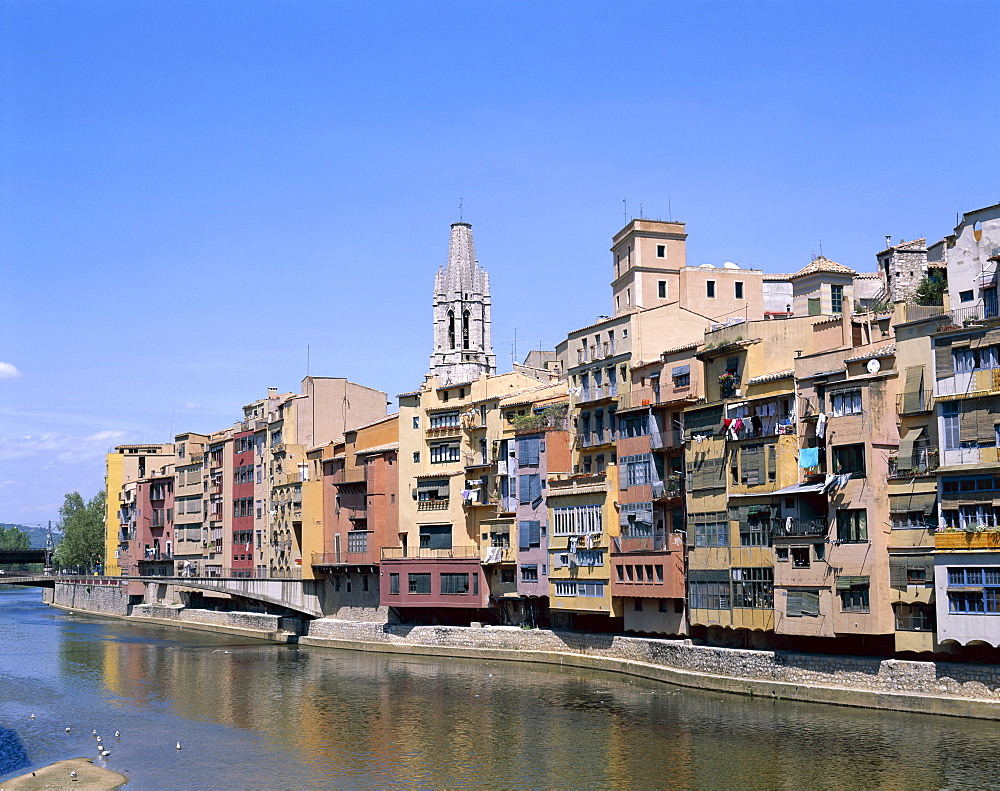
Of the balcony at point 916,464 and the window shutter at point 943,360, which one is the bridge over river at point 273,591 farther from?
the window shutter at point 943,360

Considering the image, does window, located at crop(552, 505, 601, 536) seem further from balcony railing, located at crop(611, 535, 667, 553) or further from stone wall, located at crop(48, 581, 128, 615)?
stone wall, located at crop(48, 581, 128, 615)

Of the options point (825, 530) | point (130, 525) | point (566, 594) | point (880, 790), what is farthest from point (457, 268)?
point (880, 790)

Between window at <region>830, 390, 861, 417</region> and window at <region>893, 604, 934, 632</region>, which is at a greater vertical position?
window at <region>830, 390, 861, 417</region>

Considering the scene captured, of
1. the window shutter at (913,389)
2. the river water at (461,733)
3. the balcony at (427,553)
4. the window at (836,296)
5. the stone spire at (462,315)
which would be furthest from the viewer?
the stone spire at (462,315)

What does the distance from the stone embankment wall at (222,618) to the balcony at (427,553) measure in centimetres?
1251

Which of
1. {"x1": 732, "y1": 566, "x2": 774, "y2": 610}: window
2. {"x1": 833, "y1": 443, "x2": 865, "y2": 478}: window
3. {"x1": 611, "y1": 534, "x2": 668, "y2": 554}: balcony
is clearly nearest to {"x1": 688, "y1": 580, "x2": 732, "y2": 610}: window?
{"x1": 732, "y1": 566, "x2": 774, "y2": 610}: window

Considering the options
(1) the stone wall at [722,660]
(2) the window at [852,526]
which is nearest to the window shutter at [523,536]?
(1) the stone wall at [722,660]

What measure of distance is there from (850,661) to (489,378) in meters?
38.6

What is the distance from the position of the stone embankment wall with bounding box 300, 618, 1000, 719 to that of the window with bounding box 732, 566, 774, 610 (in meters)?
2.19

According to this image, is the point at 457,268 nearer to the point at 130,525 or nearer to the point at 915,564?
the point at 130,525

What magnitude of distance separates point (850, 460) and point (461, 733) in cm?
2006

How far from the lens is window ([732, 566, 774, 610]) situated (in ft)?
184

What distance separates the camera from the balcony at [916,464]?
4988cm

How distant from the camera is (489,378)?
84.8 metres
